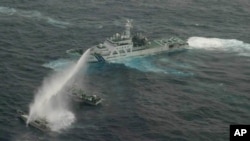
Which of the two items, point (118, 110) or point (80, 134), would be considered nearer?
point (80, 134)

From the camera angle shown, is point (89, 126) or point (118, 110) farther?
point (118, 110)

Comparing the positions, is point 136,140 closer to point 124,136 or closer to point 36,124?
point 124,136

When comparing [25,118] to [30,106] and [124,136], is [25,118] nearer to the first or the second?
[30,106]

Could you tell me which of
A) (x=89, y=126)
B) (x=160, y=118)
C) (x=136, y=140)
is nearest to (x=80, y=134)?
(x=89, y=126)

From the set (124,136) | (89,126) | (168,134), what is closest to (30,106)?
(89,126)

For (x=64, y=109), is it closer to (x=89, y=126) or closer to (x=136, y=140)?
(x=89, y=126)

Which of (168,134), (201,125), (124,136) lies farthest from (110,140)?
(201,125)

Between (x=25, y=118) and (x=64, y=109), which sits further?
(x=64, y=109)
